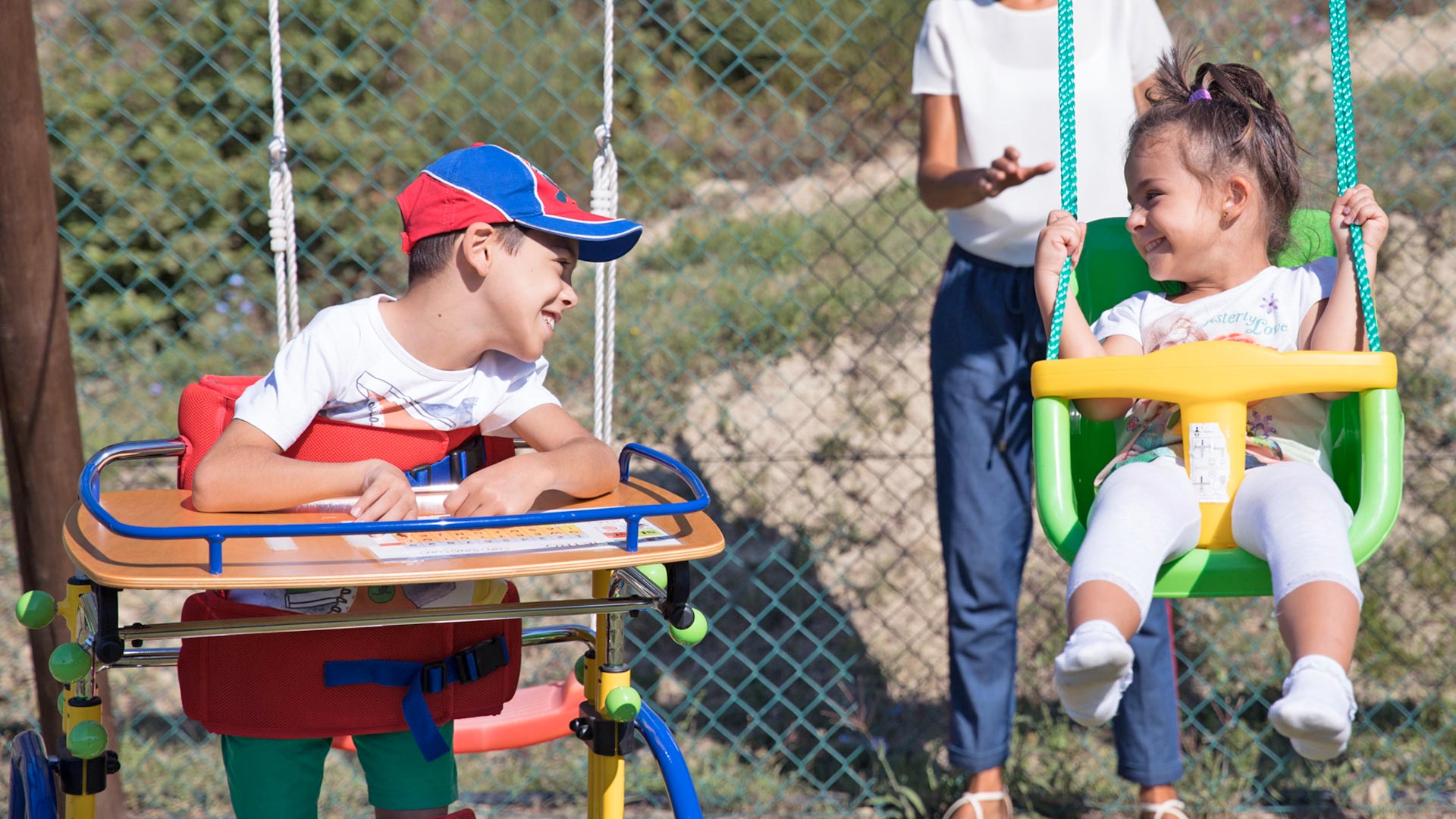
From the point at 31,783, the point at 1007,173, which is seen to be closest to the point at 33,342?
the point at 31,783

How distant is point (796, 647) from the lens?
4.71 meters

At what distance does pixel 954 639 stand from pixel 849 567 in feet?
5.49

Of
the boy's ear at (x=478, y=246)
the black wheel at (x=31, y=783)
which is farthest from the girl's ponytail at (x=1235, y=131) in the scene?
the black wheel at (x=31, y=783)

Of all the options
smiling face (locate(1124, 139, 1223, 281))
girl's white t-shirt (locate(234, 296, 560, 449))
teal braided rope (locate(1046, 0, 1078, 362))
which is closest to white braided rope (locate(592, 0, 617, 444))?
girl's white t-shirt (locate(234, 296, 560, 449))

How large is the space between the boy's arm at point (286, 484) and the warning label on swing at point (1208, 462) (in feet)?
4.23

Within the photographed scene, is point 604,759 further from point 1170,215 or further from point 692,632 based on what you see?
point 1170,215

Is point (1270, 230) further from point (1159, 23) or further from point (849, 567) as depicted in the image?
point (849, 567)

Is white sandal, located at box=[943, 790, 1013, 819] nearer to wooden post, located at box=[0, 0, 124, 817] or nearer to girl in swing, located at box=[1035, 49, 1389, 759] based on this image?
girl in swing, located at box=[1035, 49, 1389, 759]

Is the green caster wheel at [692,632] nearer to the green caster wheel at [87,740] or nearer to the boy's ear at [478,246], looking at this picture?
the boy's ear at [478,246]

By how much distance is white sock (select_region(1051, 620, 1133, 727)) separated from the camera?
5.99 ft

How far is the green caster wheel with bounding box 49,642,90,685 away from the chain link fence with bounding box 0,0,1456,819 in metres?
1.74

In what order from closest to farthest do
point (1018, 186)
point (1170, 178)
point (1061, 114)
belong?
point (1061, 114) → point (1170, 178) → point (1018, 186)

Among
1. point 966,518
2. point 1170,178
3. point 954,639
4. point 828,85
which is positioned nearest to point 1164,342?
point 1170,178

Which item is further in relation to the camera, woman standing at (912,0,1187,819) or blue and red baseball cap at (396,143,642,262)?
woman standing at (912,0,1187,819)
